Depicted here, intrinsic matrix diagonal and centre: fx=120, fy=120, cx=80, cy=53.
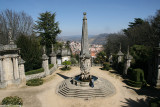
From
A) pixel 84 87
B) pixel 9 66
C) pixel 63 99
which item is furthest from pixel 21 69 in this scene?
pixel 84 87

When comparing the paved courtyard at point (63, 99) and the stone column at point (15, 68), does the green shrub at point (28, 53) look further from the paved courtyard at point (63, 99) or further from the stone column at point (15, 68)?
the paved courtyard at point (63, 99)

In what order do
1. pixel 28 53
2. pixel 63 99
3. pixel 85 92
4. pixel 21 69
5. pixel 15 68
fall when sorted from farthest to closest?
pixel 28 53
pixel 21 69
pixel 15 68
pixel 85 92
pixel 63 99

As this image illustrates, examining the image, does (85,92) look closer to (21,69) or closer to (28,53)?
(21,69)

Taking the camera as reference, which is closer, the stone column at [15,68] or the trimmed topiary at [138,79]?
the trimmed topiary at [138,79]

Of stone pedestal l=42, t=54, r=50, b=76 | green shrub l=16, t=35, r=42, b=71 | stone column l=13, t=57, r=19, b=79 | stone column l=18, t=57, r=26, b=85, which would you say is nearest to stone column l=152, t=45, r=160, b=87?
stone pedestal l=42, t=54, r=50, b=76

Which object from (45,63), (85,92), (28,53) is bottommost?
(85,92)

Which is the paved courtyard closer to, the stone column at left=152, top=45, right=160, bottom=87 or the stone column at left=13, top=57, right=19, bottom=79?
the stone column at left=13, top=57, right=19, bottom=79

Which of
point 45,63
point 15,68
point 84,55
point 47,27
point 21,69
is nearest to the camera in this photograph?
point 84,55

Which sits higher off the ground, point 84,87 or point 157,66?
point 157,66

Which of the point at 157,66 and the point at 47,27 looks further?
the point at 47,27

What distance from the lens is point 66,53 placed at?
3412cm

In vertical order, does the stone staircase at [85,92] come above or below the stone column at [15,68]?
below

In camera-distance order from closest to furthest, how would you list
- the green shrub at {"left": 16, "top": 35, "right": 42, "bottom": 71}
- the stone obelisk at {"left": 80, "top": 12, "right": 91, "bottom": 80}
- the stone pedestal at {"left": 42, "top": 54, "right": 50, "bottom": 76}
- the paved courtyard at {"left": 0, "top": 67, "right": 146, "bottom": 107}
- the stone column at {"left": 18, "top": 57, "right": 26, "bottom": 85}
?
the paved courtyard at {"left": 0, "top": 67, "right": 146, "bottom": 107}, the stone obelisk at {"left": 80, "top": 12, "right": 91, "bottom": 80}, the stone column at {"left": 18, "top": 57, "right": 26, "bottom": 85}, the green shrub at {"left": 16, "top": 35, "right": 42, "bottom": 71}, the stone pedestal at {"left": 42, "top": 54, "right": 50, "bottom": 76}

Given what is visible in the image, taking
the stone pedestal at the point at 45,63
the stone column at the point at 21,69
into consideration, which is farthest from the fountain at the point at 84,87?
the stone pedestal at the point at 45,63
